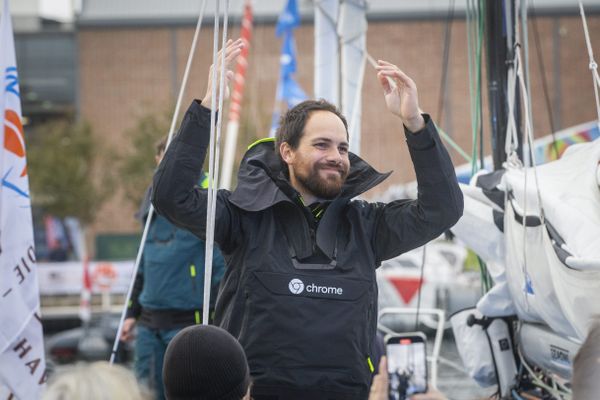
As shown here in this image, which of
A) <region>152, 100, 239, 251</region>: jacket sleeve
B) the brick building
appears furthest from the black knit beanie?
the brick building

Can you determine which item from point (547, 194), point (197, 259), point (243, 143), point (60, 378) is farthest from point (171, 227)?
point (243, 143)

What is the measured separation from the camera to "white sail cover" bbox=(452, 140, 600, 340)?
13.4 ft

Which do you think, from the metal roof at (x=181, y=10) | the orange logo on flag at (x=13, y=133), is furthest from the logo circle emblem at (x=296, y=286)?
the metal roof at (x=181, y=10)

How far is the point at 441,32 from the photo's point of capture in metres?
39.4

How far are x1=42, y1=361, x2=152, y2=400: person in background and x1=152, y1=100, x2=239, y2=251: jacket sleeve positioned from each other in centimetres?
123

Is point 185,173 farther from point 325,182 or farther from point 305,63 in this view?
point 305,63

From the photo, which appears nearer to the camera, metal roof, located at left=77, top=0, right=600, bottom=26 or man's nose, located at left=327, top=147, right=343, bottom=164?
man's nose, located at left=327, top=147, right=343, bottom=164

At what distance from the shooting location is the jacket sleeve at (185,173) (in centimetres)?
332

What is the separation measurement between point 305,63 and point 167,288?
113ft

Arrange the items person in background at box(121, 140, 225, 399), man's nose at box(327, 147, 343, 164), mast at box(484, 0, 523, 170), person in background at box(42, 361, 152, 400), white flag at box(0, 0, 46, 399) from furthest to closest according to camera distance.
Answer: mast at box(484, 0, 523, 170) < person in background at box(121, 140, 225, 399) < white flag at box(0, 0, 46, 399) < man's nose at box(327, 147, 343, 164) < person in background at box(42, 361, 152, 400)

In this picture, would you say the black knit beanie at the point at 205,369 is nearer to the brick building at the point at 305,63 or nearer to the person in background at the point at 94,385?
the person in background at the point at 94,385

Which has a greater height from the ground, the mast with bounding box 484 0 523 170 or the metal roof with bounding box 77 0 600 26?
the metal roof with bounding box 77 0 600 26

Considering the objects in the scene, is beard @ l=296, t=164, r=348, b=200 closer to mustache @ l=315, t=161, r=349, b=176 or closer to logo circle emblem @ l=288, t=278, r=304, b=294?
mustache @ l=315, t=161, r=349, b=176

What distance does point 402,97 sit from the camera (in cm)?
340
